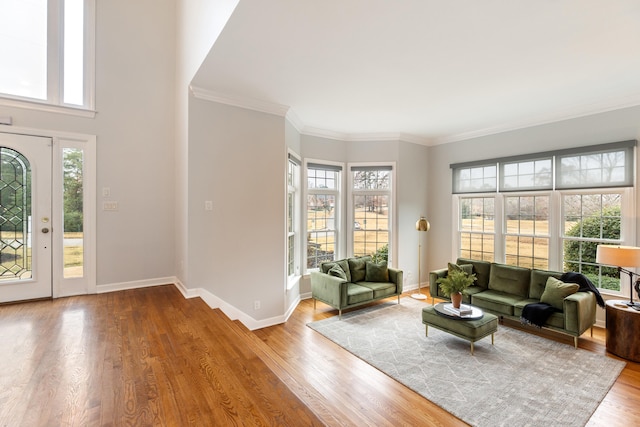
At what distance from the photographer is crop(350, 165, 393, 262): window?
19.4 ft

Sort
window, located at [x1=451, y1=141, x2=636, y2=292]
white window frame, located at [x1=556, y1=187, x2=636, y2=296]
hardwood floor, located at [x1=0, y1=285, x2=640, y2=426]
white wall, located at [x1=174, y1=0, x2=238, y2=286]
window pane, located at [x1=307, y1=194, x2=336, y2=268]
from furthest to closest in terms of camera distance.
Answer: window pane, located at [x1=307, y1=194, x2=336, y2=268] → window, located at [x1=451, y1=141, x2=636, y2=292] → white window frame, located at [x1=556, y1=187, x2=636, y2=296] → white wall, located at [x1=174, y1=0, x2=238, y2=286] → hardwood floor, located at [x1=0, y1=285, x2=640, y2=426]

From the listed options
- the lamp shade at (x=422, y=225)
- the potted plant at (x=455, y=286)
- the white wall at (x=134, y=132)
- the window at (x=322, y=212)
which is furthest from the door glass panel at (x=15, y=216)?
the lamp shade at (x=422, y=225)

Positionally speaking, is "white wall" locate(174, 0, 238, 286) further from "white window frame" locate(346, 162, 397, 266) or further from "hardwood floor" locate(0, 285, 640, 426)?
"white window frame" locate(346, 162, 397, 266)

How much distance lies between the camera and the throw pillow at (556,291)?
3676 millimetres

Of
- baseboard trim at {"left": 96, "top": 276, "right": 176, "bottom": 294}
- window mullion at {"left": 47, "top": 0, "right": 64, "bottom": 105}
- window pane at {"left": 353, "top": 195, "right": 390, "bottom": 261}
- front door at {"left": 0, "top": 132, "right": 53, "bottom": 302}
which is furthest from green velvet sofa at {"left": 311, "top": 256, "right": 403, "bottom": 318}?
window mullion at {"left": 47, "top": 0, "right": 64, "bottom": 105}

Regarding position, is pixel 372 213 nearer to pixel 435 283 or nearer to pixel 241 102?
pixel 435 283

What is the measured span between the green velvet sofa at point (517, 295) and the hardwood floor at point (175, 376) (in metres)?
0.41

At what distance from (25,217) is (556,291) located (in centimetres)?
645

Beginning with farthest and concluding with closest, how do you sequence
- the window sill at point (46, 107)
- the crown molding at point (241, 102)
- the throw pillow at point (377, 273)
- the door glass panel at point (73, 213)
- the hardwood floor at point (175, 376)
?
the throw pillow at point (377, 273) → the crown molding at point (241, 102) → the door glass panel at point (73, 213) → the window sill at point (46, 107) → the hardwood floor at point (175, 376)

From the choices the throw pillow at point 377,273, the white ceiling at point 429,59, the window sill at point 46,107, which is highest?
the white ceiling at point 429,59

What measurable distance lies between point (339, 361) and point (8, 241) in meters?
3.91

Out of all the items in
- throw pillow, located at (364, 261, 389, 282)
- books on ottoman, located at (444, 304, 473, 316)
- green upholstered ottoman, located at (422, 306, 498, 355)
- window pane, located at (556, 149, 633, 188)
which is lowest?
green upholstered ottoman, located at (422, 306, 498, 355)

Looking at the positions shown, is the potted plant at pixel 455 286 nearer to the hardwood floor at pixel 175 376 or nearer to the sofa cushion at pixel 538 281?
the sofa cushion at pixel 538 281

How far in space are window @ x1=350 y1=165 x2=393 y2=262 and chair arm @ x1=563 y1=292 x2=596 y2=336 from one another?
2899 millimetres
